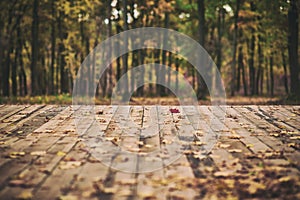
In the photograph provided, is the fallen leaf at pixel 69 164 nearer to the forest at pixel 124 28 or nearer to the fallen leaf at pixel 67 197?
the fallen leaf at pixel 67 197

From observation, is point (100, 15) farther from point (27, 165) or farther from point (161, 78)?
point (27, 165)

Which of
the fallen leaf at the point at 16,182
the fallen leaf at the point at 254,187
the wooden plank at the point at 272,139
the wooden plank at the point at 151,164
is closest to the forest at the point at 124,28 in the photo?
the wooden plank at the point at 272,139

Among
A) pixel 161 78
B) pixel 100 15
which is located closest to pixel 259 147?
pixel 100 15

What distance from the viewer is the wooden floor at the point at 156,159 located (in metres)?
3.81

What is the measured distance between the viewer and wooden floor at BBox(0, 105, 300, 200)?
12.5ft

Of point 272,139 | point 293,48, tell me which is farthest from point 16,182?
point 293,48

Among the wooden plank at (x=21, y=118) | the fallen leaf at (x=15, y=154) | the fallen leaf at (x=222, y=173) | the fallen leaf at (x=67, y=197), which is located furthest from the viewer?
the wooden plank at (x=21, y=118)

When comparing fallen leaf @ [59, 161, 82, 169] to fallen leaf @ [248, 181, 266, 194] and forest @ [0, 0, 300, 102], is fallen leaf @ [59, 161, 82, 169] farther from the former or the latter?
forest @ [0, 0, 300, 102]

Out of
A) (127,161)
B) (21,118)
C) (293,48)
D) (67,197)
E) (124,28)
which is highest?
(124,28)

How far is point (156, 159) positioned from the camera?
486 centimetres

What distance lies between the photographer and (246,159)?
16.1ft

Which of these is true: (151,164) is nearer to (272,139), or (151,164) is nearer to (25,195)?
(25,195)

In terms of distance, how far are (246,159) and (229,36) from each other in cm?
2676

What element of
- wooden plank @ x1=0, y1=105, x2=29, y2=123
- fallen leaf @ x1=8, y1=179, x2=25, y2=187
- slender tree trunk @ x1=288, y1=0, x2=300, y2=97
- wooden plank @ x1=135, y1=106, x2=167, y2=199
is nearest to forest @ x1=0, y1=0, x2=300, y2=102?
slender tree trunk @ x1=288, y1=0, x2=300, y2=97
